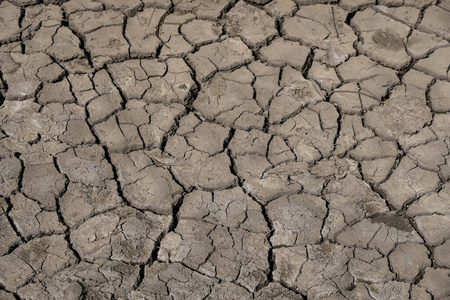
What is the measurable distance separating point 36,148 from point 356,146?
1.73 m

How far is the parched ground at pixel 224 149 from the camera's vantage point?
317cm

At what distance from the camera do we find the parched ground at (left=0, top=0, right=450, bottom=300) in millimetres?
3170

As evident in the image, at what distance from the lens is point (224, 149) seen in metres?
3.65

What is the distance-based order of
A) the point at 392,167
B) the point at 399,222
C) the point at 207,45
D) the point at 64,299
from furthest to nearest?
1. the point at 207,45
2. the point at 392,167
3. the point at 399,222
4. the point at 64,299

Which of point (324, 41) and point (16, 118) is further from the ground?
point (324, 41)

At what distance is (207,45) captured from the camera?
4152 mm


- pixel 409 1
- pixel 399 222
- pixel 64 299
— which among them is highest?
pixel 409 1

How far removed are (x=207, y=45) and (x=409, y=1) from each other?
142 cm

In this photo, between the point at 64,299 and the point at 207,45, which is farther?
the point at 207,45

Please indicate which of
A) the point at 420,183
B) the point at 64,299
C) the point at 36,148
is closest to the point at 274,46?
the point at 420,183

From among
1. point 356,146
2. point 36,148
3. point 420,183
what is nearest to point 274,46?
point 356,146

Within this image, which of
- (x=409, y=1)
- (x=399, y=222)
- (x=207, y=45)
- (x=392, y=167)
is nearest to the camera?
(x=399, y=222)

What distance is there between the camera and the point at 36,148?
358cm

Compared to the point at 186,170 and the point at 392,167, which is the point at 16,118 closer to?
the point at 186,170
